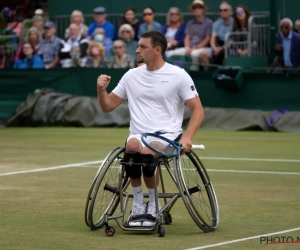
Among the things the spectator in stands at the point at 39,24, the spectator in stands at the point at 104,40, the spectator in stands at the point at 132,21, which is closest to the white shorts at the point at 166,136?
the spectator in stands at the point at 104,40

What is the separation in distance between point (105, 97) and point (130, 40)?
1287cm

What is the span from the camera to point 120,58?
784 inches

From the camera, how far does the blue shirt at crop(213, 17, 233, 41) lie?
19792 millimetres

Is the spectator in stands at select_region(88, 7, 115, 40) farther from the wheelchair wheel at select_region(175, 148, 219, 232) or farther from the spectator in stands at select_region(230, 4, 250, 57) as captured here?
the wheelchair wheel at select_region(175, 148, 219, 232)

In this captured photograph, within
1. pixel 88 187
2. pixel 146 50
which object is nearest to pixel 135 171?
pixel 146 50

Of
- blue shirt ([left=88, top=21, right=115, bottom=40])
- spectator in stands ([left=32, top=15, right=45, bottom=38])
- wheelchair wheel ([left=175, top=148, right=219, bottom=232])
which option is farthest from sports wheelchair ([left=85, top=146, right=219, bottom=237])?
spectator in stands ([left=32, top=15, right=45, bottom=38])

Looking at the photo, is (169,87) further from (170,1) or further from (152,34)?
(170,1)

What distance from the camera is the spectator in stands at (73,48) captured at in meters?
20.9

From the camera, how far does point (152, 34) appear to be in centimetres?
786

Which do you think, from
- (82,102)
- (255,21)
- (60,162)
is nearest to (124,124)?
(82,102)

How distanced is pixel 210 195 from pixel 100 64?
12.6 metres

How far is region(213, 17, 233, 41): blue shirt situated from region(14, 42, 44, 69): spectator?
4.08 m

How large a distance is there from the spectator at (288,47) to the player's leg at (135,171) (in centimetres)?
1160

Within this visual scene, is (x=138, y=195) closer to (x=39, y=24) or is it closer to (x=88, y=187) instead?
(x=88, y=187)
